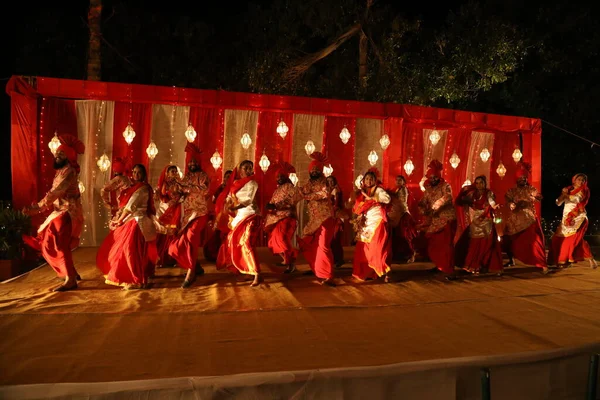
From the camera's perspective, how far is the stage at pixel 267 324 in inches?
130

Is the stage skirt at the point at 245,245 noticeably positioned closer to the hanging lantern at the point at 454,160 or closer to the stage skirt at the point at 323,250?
the stage skirt at the point at 323,250

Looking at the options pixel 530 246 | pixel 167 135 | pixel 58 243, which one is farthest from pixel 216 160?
pixel 530 246

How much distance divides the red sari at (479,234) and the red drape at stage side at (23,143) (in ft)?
20.9

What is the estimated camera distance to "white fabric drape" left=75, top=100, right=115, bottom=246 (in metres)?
8.22

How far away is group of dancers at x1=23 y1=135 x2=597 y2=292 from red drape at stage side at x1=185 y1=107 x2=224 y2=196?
1272 mm

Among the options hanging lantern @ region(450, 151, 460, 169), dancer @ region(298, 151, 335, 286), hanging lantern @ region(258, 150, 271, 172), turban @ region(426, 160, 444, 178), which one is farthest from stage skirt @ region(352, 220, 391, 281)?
hanging lantern @ region(450, 151, 460, 169)

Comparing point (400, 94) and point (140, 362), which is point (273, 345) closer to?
point (140, 362)

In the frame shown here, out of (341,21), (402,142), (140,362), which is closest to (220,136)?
(402,142)

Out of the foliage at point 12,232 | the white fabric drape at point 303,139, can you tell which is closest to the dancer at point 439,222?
the white fabric drape at point 303,139

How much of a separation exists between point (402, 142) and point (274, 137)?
265 cm

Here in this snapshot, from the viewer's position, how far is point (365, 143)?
31.9 ft

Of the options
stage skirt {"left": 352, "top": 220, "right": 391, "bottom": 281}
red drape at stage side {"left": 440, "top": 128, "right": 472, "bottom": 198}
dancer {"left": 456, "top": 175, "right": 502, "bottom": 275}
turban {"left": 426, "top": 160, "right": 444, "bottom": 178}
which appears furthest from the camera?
red drape at stage side {"left": 440, "top": 128, "right": 472, "bottom": 198}

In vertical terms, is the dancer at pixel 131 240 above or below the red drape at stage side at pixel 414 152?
below

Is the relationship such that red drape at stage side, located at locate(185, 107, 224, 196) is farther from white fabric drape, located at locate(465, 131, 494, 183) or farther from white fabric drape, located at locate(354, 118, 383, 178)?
white fabric drape, located at locate(465, 131, 494, 183)
